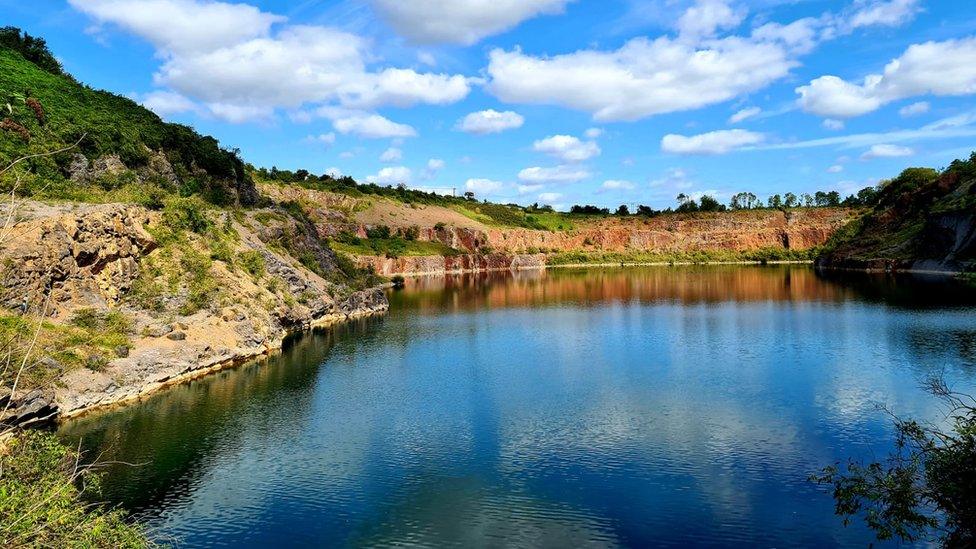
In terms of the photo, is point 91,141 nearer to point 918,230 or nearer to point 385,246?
point 385,246

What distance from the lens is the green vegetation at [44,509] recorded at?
1241 centimetres

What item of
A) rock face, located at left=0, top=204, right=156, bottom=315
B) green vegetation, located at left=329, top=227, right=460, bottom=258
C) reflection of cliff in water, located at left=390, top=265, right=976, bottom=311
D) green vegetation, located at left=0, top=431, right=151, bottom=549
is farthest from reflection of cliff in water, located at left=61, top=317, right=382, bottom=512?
green vegetation, located at left=329, top=227, right=460, bottom=258

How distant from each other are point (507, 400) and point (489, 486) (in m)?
12.4

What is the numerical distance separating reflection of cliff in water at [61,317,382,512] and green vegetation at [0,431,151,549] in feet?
6.57

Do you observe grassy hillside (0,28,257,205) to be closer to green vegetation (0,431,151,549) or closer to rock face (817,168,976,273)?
green vegetation (0,431,151,549)

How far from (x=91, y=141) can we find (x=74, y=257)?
87.3ft

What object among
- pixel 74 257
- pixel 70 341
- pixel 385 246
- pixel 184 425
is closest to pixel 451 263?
pixel 385 246

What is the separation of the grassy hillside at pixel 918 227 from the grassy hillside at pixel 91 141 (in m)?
100

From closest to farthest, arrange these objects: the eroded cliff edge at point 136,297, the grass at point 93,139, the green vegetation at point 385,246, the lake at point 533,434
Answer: the lake at point 533,434
the eroded cliff edge at point 136,297
the grass at point 93,139
the green vegetation at point 385,246

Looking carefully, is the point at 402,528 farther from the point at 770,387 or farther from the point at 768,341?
the point at 768,341

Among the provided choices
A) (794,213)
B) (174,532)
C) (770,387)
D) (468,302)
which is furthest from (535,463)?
(794,213)

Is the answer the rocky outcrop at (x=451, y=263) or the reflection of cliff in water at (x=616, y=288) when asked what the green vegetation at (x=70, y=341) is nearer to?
the reflection of cliff in water at (x=616, y=288)

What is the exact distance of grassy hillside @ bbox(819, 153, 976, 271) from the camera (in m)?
106

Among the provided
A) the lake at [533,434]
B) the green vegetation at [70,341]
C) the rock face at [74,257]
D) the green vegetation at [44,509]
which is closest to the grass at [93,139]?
the rock face at [74,257]
